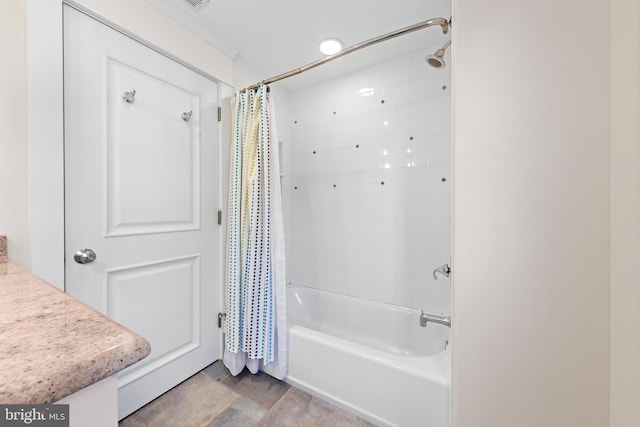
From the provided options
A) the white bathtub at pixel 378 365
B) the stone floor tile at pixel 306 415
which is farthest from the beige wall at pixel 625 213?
the stone floor tile at pixel 306 415

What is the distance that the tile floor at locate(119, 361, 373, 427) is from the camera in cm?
120

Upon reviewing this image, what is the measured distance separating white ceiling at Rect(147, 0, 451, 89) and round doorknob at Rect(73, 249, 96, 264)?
1.30 meters

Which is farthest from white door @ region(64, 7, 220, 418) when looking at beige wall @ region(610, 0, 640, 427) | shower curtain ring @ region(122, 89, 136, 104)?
beige wall @ region(610, 0, 640, 427)

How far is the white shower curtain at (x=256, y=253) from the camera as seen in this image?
4.83 feet

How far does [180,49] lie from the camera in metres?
1.41

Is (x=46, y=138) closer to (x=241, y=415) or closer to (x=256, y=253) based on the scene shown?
(x=256, y=253)

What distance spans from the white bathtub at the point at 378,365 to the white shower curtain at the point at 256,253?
164mm

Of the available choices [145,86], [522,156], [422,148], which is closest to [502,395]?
[522,156]

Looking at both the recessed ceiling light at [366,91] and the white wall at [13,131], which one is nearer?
the white wall at [13,131]

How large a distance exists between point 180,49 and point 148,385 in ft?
6.21

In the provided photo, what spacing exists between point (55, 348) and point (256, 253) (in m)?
1.18

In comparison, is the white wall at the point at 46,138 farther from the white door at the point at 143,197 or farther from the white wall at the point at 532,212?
the white wall at the point at 532,212

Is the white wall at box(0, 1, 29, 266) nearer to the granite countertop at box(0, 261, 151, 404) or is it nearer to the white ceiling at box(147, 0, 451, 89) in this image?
the white ceiling at box(147, 0, 451, 89)

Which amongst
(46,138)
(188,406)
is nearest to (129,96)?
(46,138)
